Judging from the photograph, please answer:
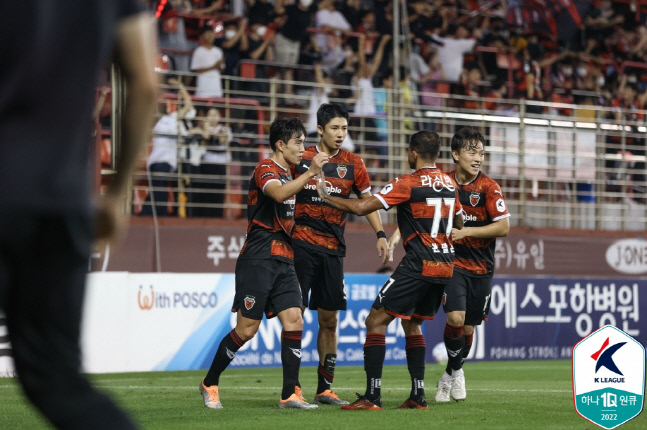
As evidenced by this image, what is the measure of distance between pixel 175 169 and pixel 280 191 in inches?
271

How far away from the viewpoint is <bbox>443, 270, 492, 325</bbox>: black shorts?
8.99m

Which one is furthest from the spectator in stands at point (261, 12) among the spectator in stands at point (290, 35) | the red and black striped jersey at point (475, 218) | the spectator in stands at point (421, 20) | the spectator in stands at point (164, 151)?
the red and black striped jersey at point (475, 218)

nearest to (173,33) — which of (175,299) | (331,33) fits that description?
(331,33)

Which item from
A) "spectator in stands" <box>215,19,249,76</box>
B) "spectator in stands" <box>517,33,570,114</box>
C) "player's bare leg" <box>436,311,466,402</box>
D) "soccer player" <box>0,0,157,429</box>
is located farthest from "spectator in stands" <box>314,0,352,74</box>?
"soccer player" <box>0,0,157,429</box>

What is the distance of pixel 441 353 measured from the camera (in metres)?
14.8

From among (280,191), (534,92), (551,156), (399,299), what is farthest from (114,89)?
(534,92)

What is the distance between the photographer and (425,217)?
7930mm

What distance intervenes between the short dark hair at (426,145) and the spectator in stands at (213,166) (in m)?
6.57

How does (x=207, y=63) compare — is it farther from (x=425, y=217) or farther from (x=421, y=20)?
(x=425, y=217)

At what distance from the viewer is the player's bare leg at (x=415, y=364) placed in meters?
7.85

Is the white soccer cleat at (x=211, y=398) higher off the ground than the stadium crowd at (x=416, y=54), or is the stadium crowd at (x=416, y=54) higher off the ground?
the stadium crowd at (x=416, y=54)

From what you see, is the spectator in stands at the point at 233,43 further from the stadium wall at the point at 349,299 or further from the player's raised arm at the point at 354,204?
the player's raised arm at the point at 354,204

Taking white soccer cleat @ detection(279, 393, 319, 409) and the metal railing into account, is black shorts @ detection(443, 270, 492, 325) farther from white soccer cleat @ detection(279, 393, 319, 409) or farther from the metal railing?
the metal railing

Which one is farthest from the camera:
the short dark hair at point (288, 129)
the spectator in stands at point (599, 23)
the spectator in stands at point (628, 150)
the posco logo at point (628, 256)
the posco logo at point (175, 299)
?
the spectator in stands at point (599, 23)
